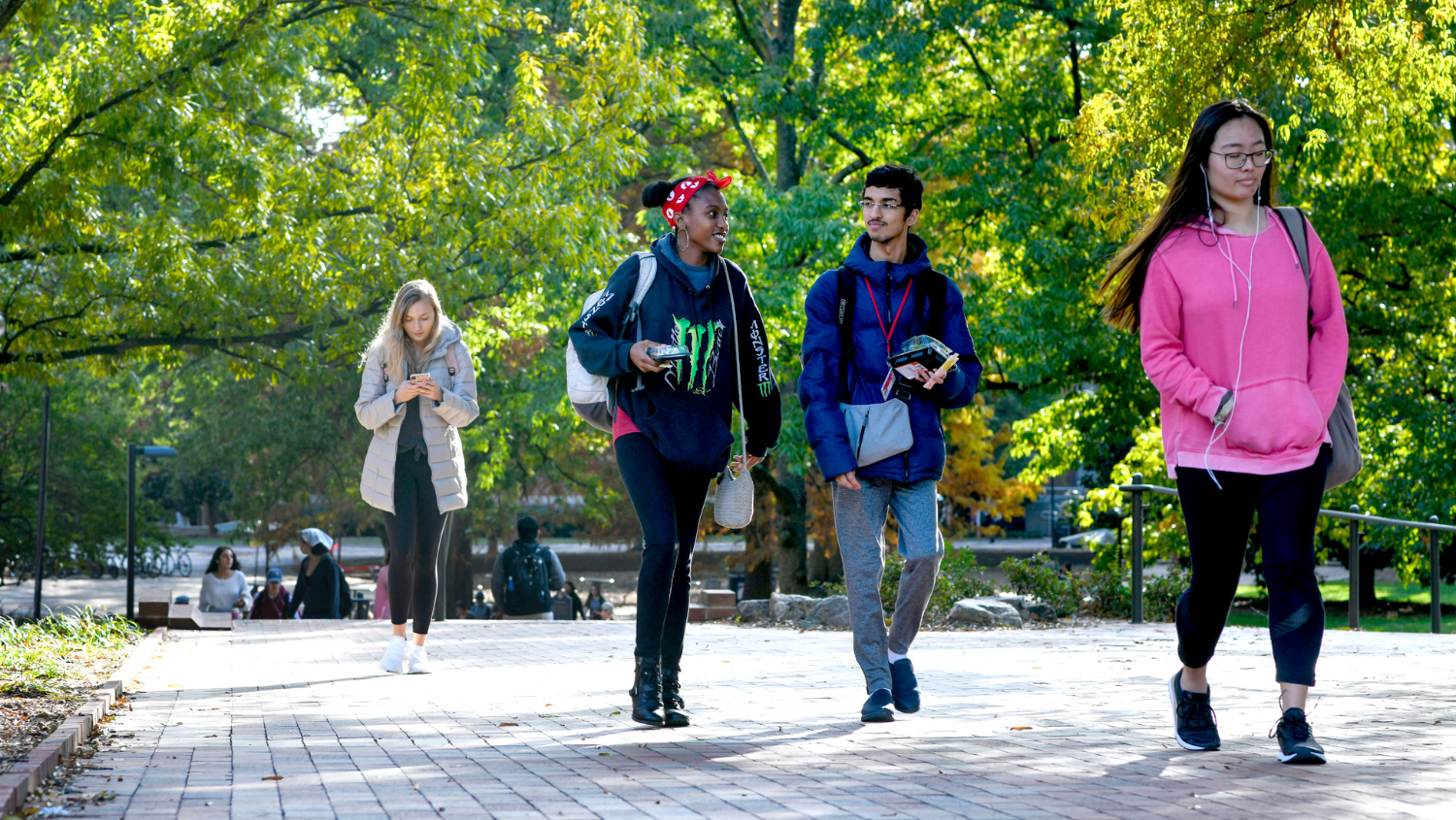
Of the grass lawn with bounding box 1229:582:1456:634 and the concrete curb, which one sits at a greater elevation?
the concrete curb

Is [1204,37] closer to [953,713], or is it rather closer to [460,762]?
[953,713]

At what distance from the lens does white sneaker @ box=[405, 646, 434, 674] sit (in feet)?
25.5

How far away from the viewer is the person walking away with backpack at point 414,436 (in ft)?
24.7

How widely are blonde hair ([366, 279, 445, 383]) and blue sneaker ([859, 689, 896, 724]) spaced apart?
334cm

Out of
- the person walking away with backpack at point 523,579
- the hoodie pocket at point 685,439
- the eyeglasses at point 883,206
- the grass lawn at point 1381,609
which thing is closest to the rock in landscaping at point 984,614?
the person walking away with backpack at point 523,579

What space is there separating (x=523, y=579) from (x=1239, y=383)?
34.4 feet

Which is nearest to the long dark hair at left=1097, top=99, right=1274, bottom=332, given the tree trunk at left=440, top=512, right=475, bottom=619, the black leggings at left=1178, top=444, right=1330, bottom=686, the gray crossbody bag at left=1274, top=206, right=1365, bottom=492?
the gray crossbody bag at left=1274, top=206, right=1365, bottom=492

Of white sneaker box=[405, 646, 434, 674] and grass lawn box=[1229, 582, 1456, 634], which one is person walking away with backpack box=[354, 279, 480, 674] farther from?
Result: grass lawn box=[1229, 582, 1456, 634]

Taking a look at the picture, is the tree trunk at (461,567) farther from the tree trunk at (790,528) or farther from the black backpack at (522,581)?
the black backpack at (522,581)

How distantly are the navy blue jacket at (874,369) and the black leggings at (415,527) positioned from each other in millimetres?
2793

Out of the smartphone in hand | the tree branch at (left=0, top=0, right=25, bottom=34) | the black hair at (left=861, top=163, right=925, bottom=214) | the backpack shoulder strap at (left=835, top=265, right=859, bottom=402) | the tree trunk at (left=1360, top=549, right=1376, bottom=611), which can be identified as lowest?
the tree trunk at (left=1360, top=549, right=1376, bottom=611)

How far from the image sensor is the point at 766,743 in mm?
4879

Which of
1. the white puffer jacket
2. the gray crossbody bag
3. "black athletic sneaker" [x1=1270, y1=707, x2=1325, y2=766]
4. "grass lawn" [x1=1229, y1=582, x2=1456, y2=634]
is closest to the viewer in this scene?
"black athletic sneaker" [x1=1270, y1=707, x2=1325, y2=766]

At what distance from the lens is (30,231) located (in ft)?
35.8
